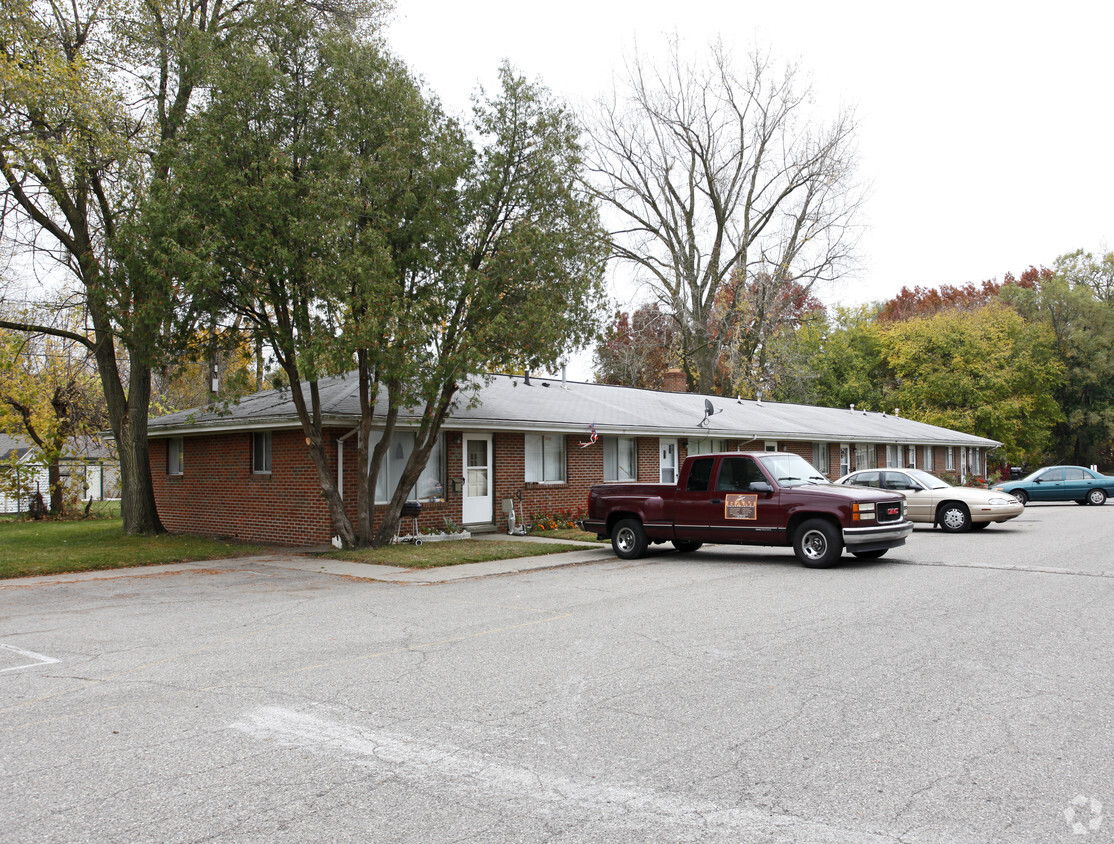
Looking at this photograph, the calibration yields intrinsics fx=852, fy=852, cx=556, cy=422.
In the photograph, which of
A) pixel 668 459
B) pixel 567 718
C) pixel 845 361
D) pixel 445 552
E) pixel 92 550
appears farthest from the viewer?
pixel 845 361

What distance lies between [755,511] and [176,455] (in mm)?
15426

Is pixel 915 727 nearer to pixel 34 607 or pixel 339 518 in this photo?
pixel 34 607

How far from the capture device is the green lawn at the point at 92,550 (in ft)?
48.9

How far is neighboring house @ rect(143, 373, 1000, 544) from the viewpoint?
1802cm

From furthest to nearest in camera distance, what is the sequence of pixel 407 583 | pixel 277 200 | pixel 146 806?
pixel 277 200 → pixel 407 583 → pixel 146 806

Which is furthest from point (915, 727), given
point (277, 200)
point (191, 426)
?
point (191, 426)

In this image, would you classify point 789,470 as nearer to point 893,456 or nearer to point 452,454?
point 452,454

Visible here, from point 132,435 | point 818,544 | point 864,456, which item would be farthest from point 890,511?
point 864,456

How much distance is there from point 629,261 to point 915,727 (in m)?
36.7

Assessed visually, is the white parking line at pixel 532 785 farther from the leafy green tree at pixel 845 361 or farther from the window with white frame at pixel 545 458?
the leafy green tree at pixel 845 361

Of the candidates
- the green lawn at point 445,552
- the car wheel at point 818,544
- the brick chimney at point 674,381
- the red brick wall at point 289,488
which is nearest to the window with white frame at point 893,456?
the brick chimney at point 674,381

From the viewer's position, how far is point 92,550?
1700cm

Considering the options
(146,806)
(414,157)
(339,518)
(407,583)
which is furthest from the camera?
(339,518)

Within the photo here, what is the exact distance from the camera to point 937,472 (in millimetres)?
41344
